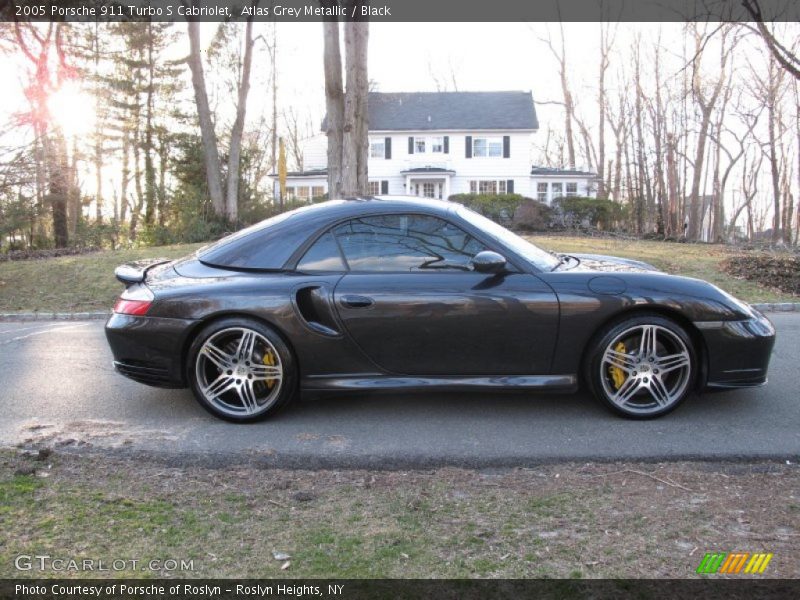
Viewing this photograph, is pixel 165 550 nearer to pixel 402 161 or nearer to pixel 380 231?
pixel 380 231

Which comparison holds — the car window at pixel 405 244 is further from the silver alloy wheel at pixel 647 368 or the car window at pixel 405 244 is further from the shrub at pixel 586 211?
the shrub at pixel 586 211

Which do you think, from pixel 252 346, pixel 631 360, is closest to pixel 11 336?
pixel 252 346

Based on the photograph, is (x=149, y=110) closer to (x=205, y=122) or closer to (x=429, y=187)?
(x=205, y=122)

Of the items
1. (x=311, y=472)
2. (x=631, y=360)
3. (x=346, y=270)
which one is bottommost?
(x=311, y=472)

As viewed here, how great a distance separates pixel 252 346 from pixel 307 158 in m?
44.2

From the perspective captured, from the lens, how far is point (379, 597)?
233 cm

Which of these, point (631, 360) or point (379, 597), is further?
point (631, 360)

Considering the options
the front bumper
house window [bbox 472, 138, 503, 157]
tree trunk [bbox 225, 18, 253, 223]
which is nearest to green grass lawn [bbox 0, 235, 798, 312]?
the front bumper

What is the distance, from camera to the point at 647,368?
14.6 feet

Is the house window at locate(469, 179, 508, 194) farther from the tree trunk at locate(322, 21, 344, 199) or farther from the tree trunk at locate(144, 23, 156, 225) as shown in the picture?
the tree trunk at locate(322, 21, 344, 199)

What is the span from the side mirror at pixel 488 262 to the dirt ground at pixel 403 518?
1.35 meters

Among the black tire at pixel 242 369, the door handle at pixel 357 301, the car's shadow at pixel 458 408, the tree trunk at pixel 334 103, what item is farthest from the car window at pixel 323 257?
the tree trunk at pixel 334 103

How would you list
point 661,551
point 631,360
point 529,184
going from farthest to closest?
point 529,184 → point 631,360 → point 661,551

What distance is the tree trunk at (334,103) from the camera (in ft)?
48.3
